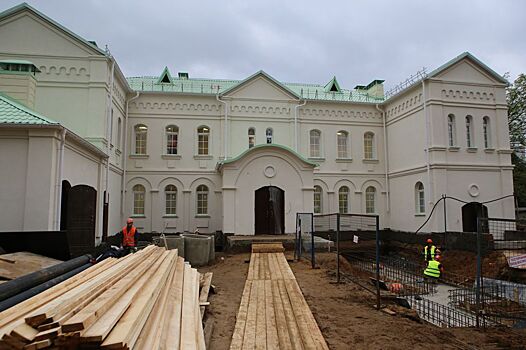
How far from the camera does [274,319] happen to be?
6199 millimetres

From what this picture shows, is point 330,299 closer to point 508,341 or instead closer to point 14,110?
point 508,341

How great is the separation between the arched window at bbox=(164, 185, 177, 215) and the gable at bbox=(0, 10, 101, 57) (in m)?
7.99

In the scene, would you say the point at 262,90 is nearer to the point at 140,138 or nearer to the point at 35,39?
the point at 140,138

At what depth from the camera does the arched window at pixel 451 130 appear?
1978cm

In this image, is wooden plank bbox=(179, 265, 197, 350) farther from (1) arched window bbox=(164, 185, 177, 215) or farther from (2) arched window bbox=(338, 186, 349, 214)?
(2) arched window bbox=(338, 186, 349, 214)

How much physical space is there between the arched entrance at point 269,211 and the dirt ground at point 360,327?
31.2 ft

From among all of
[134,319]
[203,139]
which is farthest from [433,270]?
[203,139]

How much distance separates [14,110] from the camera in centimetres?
1116

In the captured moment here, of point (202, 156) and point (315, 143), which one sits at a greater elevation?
point (315, 143)

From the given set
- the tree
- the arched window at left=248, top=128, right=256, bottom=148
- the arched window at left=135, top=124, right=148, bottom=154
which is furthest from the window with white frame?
the tree

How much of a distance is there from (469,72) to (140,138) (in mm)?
19056

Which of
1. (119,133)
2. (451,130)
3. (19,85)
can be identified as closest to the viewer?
(19,85)

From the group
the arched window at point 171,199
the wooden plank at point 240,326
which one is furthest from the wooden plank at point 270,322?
the arched window at point 171,199

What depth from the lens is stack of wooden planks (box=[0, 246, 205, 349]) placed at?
8.93 ft
